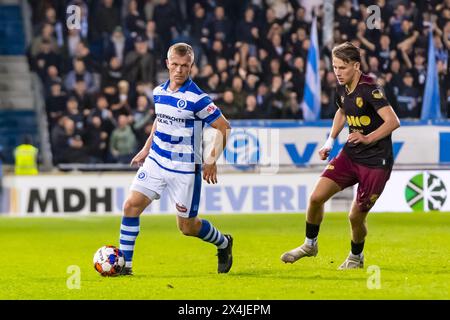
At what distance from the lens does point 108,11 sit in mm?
22625

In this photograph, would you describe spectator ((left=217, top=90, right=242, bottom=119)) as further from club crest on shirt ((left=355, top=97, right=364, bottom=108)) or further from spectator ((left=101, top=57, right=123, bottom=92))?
club crest on shirt ((left=355, top=97, right=364, bottom=108))

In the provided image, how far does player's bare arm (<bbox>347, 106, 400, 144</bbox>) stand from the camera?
1044 cm

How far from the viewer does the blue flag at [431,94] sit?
21.3 m

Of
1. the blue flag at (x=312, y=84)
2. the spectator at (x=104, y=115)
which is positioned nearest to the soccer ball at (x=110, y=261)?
the spectator at (x=104, y=115)

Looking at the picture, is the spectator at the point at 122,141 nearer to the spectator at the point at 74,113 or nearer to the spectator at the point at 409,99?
the spectator at the point at 74,113

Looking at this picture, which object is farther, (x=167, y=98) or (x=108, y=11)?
(x=108, y=11)

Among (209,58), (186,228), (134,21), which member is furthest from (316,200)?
(134,21)

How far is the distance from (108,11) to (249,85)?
335 centimetres

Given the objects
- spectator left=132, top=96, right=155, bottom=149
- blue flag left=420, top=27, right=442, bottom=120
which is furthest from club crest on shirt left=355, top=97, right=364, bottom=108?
blue flag left=420, top=27, right=442, bottom=120

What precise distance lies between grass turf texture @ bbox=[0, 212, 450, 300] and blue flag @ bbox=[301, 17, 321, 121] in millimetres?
2677

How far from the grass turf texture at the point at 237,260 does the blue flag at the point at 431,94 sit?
3134 millimetres

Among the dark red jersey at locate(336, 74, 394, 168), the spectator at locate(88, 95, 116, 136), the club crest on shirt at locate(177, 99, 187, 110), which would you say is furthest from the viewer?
the spectator at locate(88, 95, 116, 136)

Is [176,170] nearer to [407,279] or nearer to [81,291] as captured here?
[81,291]
